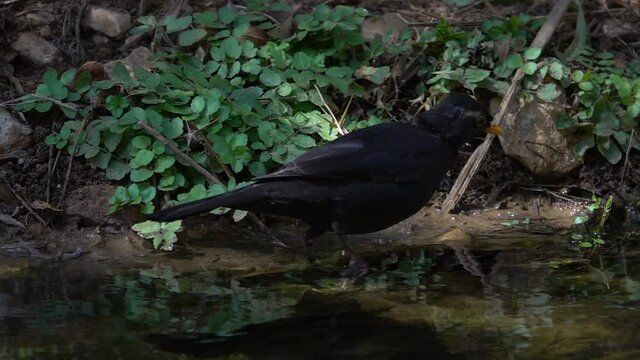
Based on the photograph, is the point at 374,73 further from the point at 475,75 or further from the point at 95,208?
the point at 95,208

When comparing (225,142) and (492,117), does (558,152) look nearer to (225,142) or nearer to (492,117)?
(492,117)

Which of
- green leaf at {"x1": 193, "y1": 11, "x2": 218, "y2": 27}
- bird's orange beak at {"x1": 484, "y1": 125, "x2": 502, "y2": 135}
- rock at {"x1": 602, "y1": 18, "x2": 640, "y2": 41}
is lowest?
bird's orange beak at {"x1": 484, "y1": 125, "x2": 502, "y2": 135}

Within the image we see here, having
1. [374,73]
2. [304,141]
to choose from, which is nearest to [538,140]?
[374,73]

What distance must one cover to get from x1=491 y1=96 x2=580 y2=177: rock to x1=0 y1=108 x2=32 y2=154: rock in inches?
112

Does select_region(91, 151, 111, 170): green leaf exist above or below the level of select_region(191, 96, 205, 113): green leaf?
below

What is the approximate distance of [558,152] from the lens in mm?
6578

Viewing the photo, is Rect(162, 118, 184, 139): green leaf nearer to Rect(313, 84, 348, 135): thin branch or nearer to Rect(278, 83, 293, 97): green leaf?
Rect(278, 83, 293, 97): green leaf

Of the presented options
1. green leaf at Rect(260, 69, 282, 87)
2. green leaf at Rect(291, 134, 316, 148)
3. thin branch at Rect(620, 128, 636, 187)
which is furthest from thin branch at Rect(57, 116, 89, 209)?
thin branch at Rect(620, 128, 636, 187)

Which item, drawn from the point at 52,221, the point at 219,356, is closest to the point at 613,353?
the point at 219,356

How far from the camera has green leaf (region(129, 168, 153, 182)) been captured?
5887 millimetres

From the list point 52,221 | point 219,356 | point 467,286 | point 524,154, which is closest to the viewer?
point 219,356

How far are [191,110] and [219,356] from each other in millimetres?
2443

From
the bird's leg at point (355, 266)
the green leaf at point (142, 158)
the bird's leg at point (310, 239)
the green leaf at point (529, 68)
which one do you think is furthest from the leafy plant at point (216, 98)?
the green leaf at point (529, 68)

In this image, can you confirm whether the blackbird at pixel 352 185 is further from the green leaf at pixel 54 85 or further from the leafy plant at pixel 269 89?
the green leaf at pixel 54 85
